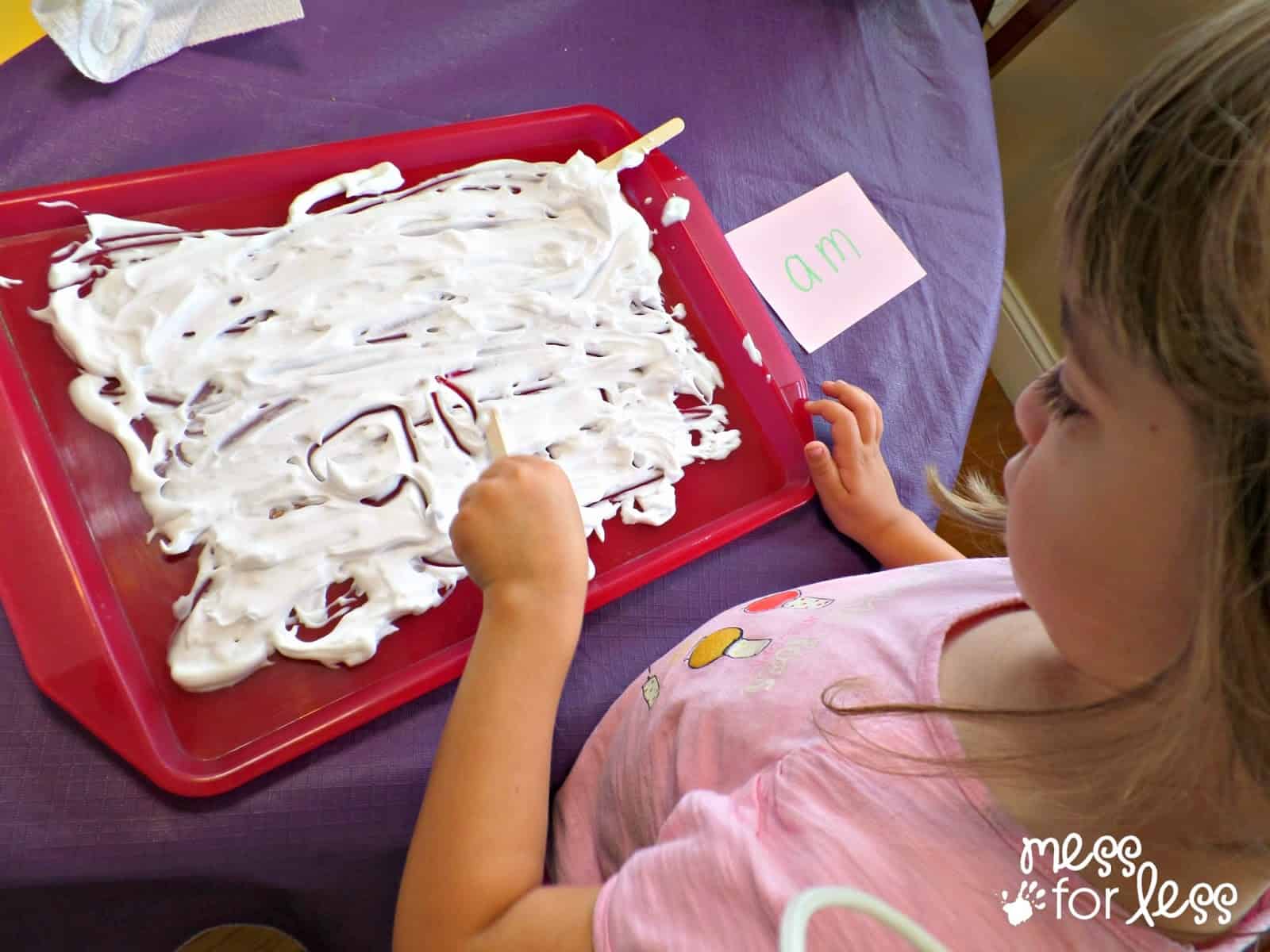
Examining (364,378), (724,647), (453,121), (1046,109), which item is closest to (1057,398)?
(724,647)

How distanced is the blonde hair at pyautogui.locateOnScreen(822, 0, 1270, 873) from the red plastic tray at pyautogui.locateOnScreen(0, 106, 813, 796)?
344mm

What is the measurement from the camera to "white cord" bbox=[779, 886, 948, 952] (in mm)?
325

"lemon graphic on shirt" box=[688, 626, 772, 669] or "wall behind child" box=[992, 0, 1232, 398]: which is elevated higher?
"wall behind child" box=[992, 0, 1232, 398]

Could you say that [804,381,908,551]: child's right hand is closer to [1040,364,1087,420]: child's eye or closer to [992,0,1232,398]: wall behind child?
[1040,364,1087,420]: child's eye

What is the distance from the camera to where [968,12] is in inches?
38.4

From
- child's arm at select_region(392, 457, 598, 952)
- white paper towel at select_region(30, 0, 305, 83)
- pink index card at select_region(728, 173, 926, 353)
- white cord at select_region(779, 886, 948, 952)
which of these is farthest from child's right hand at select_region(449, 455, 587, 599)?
white paper towel at select_region(30, 0, 305, 83)

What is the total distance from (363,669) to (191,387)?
0.70 feet

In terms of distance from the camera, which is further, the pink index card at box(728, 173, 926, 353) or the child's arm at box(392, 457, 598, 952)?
the pink index card at box(728, 173, 926, 353)

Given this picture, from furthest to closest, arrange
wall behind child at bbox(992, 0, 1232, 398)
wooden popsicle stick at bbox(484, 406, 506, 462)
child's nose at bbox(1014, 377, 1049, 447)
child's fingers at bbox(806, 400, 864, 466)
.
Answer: wall behind child at bbox(992, 0, 1232, 398) → child's fingers at bbox(806, 400, 864, 466) → wooden popsicle stick at bbox(484, 406, 506, 462) → child's nose at bbox(1014, 377, 1049, 447)

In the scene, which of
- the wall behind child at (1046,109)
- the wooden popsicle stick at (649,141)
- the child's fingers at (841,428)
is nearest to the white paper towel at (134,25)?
the wooden popsicle stick at (649,141)

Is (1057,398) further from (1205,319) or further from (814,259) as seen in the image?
(814,259)

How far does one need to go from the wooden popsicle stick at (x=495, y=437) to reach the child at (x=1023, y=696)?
0.04 meters

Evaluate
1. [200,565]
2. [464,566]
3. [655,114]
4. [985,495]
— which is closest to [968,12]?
[655,114]

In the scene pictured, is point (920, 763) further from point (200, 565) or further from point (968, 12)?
point (968, 12)
